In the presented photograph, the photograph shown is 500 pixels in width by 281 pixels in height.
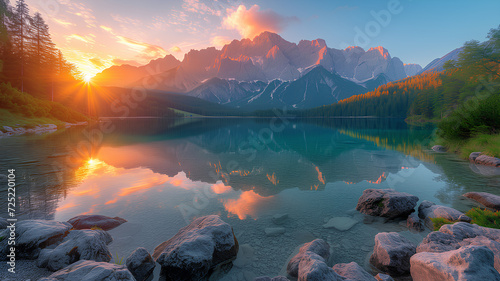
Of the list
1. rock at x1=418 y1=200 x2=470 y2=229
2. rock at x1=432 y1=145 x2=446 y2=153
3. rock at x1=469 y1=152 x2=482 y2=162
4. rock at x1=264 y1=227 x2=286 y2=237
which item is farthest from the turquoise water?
rock at x1=432 y1=145 x2=446 y2=153

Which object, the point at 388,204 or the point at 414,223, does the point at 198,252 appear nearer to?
the point at 388,204

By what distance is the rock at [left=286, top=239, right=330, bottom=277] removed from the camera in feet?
22.4

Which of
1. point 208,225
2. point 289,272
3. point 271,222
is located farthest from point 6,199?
point 289,272

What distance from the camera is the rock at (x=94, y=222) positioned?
31.1ft

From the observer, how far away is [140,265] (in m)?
6.56

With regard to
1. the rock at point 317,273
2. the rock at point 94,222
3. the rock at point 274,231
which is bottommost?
the rock at point 274,231

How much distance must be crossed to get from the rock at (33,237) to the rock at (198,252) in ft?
11.0

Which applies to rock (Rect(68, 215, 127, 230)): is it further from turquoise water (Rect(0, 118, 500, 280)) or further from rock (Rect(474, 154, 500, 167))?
rock (Rect(474, 154, 500, 167))

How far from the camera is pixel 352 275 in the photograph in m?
5.96

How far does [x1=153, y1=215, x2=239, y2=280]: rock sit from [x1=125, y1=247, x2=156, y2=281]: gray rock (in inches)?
11.4

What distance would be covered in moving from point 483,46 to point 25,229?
9888 cm

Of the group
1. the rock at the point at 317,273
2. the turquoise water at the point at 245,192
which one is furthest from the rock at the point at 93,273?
the rock at the point at 317,273

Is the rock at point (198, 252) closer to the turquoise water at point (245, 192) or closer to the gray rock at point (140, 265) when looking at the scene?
the gray rock at point (140, 265)

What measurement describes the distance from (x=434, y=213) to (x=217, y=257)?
1037 centimetres
